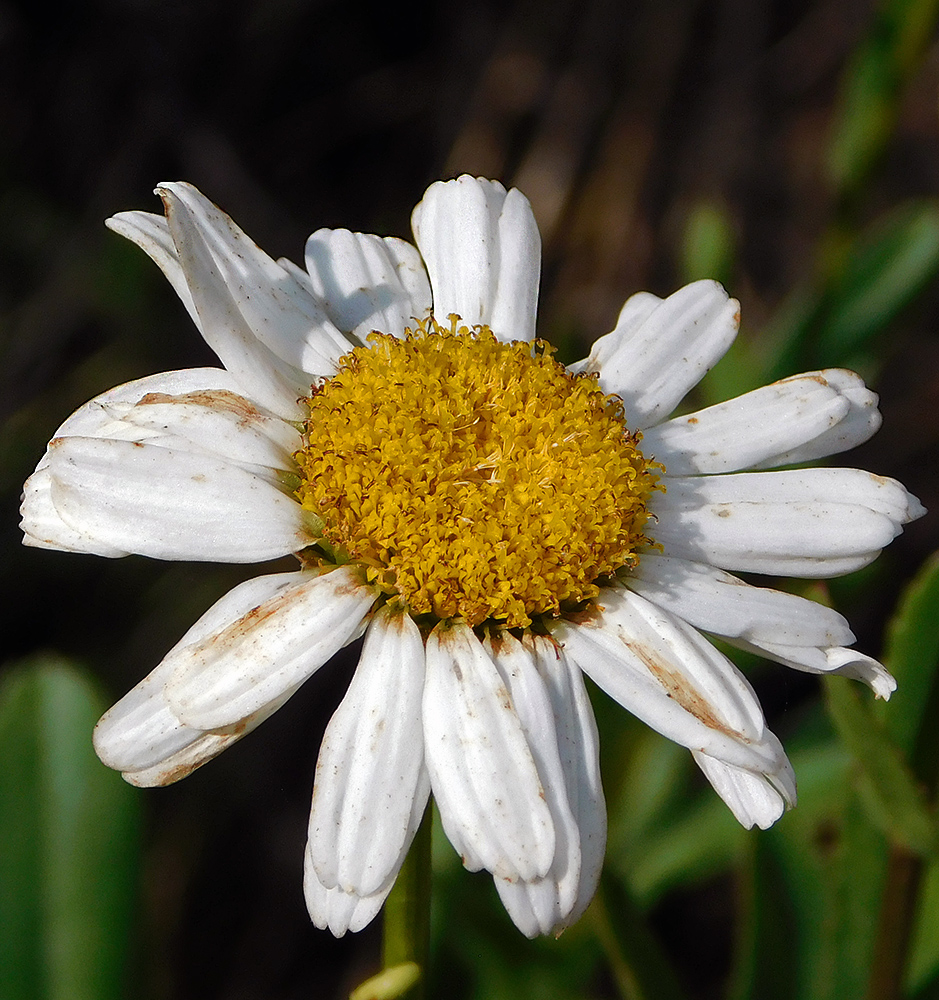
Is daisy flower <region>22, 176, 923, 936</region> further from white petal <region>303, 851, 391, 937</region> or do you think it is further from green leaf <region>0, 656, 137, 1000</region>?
green leaf <region>0, 656, 137, 1000</region>

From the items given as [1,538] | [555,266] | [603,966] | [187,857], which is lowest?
[603,966]

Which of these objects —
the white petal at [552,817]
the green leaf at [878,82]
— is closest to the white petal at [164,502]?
the white petal at [552,817]

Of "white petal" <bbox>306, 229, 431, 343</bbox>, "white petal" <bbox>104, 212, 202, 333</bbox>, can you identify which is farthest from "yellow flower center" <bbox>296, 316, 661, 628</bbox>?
"white petal" <bbox>104, 212, 202, 333</bbox>

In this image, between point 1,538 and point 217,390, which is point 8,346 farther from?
point 217,390

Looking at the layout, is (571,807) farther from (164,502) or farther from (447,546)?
(164,502)

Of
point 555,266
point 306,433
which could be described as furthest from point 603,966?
point 555,266

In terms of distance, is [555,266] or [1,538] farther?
[555,266]

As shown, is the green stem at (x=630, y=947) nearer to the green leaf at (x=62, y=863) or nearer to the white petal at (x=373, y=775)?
the white petal at (x=373, y=775)

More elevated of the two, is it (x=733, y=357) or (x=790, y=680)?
(x=733, y=357)
